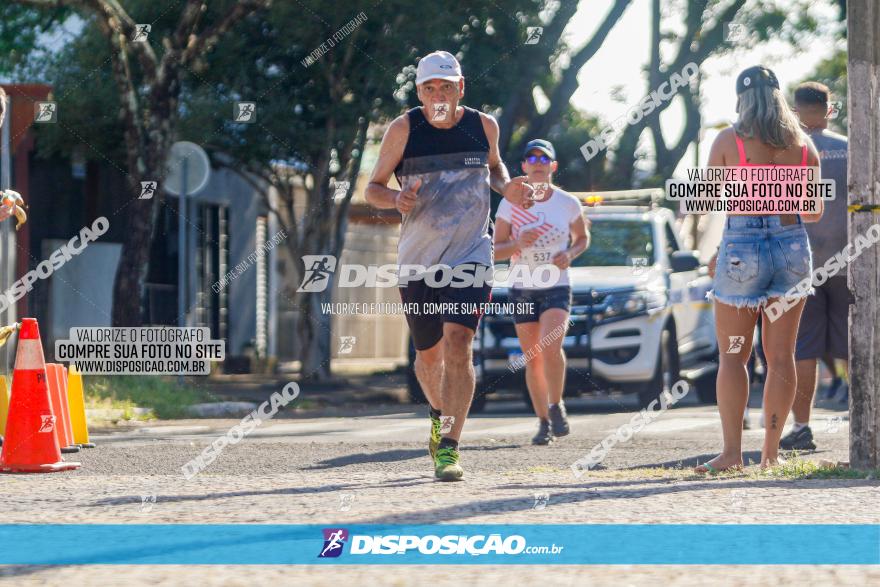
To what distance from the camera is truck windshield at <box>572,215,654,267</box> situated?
1502 cm

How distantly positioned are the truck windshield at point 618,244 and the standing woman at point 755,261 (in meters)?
7.23

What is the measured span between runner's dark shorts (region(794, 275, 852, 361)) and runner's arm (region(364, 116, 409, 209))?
10.0ft

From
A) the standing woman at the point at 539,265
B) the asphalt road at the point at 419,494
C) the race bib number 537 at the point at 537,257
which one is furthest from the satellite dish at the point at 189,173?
the race bib number 537 at the point at 537,257

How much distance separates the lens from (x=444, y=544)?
5121mm

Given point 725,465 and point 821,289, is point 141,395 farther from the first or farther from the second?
point 725,465

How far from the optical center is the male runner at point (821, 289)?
372 inches

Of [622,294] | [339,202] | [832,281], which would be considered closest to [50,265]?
[339,202]

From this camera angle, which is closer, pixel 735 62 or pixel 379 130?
pixel 379 130

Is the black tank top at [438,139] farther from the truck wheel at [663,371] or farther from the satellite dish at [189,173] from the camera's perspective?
the satellite dish at [189,173]

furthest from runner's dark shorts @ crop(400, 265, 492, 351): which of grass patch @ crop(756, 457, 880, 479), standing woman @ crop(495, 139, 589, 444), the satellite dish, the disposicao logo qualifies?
the satellite dish

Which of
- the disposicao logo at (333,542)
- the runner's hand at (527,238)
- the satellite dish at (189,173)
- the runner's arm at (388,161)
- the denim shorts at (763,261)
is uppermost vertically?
the satellite dish at (189,173)

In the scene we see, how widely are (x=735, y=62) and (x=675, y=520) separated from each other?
23934 millimetres

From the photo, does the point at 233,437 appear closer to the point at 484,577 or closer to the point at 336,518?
the point at 336,518

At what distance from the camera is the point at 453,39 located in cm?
2192
